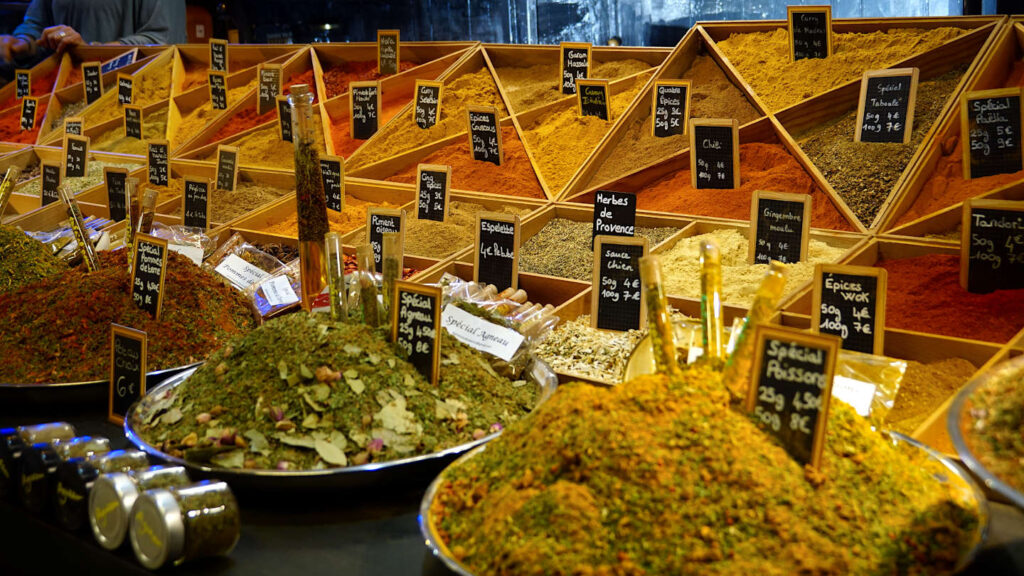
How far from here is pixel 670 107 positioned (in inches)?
125

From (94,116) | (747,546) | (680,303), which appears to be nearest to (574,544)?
(747,546)

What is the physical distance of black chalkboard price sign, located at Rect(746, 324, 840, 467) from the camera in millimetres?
1136

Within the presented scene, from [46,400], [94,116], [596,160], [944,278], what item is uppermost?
[94,116]

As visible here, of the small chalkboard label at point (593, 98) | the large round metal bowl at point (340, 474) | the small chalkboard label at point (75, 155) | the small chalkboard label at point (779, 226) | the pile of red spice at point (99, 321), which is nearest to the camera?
the large round metal bowl at point (340, 474)

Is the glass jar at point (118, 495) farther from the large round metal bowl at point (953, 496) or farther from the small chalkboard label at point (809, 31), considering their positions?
the small chalkboard label at point (809, 31)

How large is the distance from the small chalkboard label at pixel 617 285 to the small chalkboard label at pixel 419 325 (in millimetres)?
674

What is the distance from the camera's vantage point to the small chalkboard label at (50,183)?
3.66m

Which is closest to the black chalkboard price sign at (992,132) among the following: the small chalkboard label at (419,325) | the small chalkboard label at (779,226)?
the small chalkboard label at (779,226)

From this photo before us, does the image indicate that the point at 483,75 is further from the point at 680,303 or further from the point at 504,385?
the point at 504,385

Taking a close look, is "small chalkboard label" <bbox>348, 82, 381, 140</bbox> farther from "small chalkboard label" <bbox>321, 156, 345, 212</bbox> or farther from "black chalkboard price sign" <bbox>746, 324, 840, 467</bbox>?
"black chalkboard price sign" <bbox>746, 324, 840, 467</bbox>

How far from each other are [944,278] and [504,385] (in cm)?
123

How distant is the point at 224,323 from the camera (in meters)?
2.15

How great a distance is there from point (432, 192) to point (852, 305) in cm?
156

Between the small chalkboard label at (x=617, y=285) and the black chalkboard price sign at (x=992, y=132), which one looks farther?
the black chalkboard price sign at (x=992, y=132)
